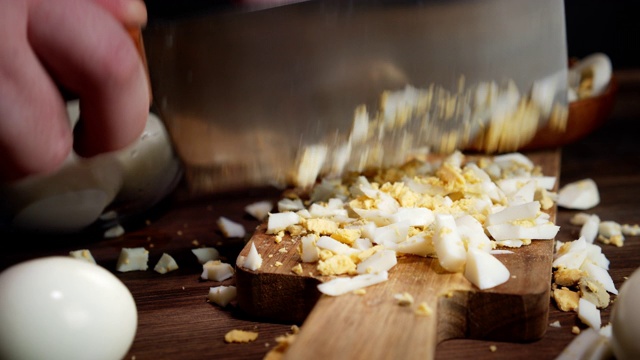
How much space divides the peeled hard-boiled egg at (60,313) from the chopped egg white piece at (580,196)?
100 centimetres

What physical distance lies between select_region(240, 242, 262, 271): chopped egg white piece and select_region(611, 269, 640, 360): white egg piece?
532 millimetres

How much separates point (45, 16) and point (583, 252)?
927 millimetres

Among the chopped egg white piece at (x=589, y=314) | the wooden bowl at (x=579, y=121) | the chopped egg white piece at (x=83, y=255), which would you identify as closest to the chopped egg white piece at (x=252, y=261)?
the chopped egg white piece at (x=83, y=255)

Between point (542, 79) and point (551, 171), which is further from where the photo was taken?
point (551, 171)

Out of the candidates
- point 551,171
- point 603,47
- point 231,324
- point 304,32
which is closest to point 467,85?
point 304,32

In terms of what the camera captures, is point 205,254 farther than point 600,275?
Yes

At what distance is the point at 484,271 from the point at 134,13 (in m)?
0.64

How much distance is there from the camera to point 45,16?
3.18ft

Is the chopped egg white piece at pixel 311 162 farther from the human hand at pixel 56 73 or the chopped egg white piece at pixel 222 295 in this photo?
the human hand at pixel 56 73

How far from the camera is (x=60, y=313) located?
3.19 feet

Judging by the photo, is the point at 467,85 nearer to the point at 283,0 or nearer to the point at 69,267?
the point at 283,0

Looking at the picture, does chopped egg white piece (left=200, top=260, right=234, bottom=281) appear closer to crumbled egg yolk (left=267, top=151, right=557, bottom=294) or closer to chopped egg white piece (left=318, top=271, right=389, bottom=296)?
crumbled egg yolk (left=267, top=151, right=557, bottom=294)

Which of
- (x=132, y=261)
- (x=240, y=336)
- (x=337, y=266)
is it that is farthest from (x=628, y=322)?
(x=132, y=261)

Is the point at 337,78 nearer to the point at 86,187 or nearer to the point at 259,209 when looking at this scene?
the point at 259,209
